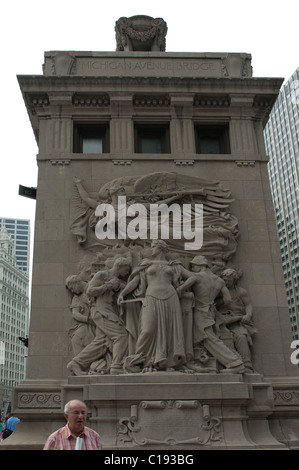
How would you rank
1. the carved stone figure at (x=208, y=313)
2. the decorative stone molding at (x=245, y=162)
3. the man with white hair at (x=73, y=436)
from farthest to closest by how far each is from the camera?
the decorative stone molding at (x=245, y=162) → the carved stone figure at (x=208, y=313) → the man with white hair at (x=73, y=436)

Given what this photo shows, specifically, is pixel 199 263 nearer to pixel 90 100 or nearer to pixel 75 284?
pixel 75 284

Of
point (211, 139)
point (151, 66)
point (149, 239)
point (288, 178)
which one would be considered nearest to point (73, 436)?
point (149, 239)

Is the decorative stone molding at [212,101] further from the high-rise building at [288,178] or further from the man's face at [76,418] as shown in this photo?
Answer: the high-rise building at [288,178]

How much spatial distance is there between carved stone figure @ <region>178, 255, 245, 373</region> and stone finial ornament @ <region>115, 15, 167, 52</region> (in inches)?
458

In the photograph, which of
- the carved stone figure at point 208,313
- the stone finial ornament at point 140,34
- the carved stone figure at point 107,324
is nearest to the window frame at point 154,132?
the stone finial ornament at point 140,34

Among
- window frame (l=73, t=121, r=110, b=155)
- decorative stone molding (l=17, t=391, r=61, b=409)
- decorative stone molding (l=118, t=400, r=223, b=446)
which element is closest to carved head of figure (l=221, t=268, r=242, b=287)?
decorative stone molding (l=118, t=400, r=223, b=446)

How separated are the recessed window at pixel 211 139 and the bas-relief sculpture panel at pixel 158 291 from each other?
7.81ft

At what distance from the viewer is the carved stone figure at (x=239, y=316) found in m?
15.2

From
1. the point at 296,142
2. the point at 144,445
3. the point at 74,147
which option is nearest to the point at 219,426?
the point at 144,445

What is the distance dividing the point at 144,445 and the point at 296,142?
96.3 m

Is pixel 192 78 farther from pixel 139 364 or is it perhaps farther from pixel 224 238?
pixel 139 364

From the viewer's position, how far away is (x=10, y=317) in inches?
4648

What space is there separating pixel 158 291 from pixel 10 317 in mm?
110334

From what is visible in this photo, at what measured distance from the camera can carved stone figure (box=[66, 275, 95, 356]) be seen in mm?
15086
